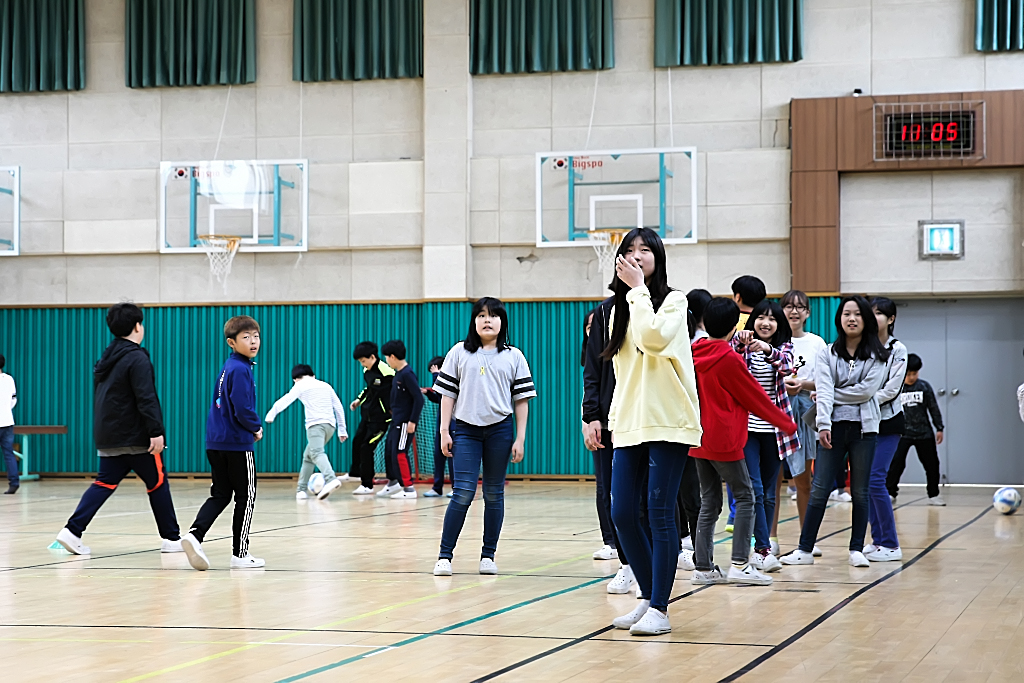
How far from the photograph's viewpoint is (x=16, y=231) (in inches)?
650

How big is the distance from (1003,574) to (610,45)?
10.6 m

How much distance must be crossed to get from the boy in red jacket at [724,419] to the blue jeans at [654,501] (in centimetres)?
113

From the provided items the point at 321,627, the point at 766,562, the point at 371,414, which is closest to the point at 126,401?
the point at 321,627

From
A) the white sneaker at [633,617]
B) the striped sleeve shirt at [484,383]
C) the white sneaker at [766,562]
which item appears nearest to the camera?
the white sneaker at [633,617]

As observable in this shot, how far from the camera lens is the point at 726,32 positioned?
15734mm

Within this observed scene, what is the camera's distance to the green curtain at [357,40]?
1652 centimetres

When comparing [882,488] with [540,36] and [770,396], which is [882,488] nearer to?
[770,396]

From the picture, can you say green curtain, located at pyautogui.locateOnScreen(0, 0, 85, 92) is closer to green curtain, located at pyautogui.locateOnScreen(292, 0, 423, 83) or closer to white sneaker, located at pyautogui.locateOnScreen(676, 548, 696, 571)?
green curtain, located at pyautogui.locateOnScreen(292, 0, 423, 83)

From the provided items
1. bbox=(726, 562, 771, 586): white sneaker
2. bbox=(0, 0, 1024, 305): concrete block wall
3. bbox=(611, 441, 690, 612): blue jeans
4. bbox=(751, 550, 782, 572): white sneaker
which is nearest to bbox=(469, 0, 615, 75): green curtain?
bbox=(0, 0, 1024, 305): concrete block wall

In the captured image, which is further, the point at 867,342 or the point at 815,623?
the point at 867,342

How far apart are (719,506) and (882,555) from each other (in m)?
1.61

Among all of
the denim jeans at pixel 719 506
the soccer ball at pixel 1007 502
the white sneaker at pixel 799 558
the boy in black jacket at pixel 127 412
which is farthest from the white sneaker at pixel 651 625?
the soccer ball at pixel 1007 502

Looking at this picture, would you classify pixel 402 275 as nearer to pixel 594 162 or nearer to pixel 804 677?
pixel 594 162

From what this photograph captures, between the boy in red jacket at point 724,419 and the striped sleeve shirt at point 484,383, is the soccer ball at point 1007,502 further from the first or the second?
the striped sleeve shirt at point 484,383
